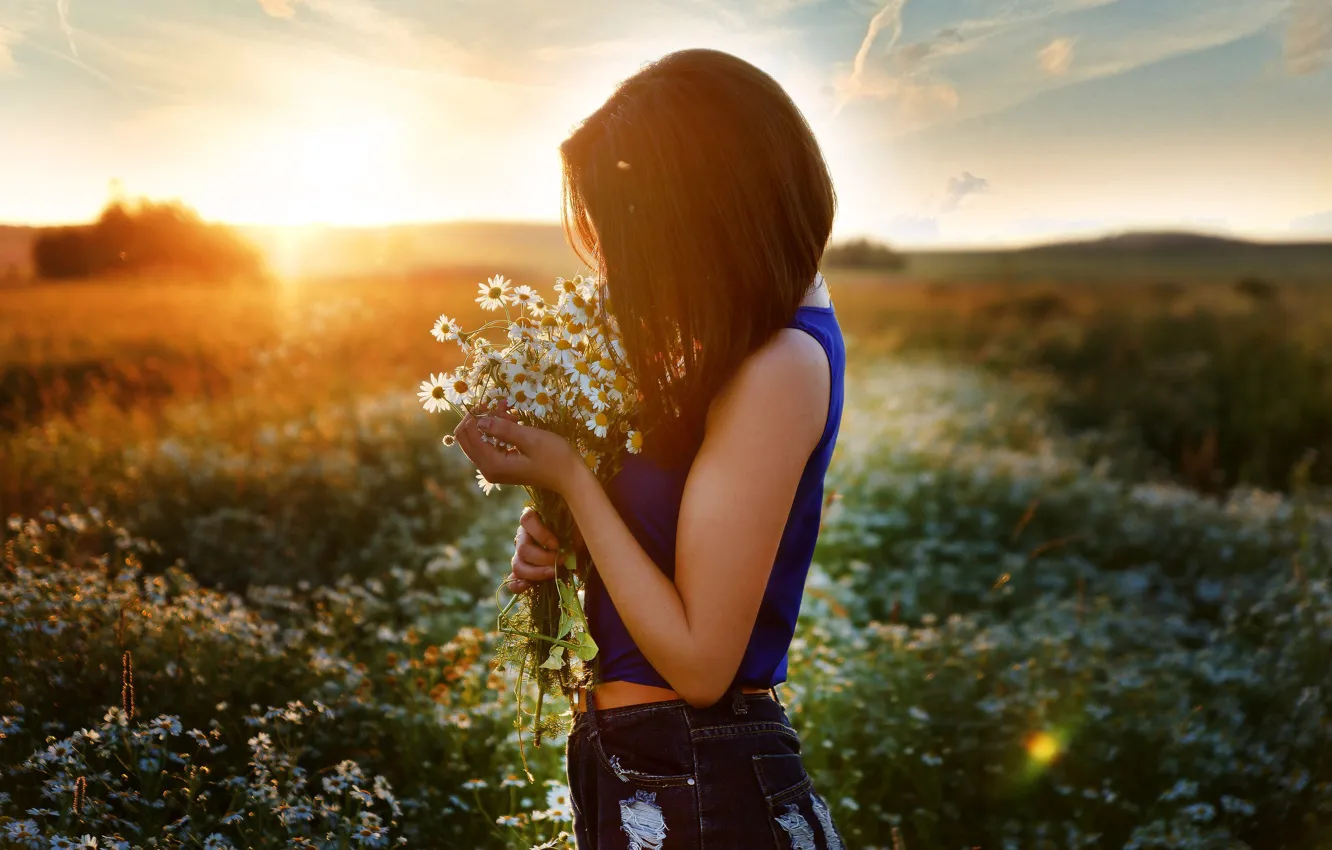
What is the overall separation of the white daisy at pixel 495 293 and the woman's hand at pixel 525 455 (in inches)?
17.7

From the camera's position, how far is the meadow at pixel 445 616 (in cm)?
291

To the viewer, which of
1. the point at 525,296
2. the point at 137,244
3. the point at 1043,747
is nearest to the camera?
the point at 525,296

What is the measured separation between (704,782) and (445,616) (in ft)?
10.3

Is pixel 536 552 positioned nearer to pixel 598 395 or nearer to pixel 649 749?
pixel 598 395

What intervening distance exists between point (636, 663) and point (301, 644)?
2.40m

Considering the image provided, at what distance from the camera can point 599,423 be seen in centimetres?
181

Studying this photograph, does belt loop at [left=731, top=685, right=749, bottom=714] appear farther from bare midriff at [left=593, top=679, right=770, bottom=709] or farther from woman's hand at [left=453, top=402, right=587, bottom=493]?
woman's hand at [left=453, top=402, right=587, bottom=493]

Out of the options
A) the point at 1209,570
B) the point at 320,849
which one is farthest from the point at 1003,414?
the point at 320,849

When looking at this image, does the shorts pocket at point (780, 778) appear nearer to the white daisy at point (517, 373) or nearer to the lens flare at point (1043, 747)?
the white daisy at point (517, 373)

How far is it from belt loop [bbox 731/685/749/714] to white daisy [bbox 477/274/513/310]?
0.99m

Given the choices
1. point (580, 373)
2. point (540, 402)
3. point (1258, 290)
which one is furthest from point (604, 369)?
point (1258, 290)

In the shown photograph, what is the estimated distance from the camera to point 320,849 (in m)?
2.35

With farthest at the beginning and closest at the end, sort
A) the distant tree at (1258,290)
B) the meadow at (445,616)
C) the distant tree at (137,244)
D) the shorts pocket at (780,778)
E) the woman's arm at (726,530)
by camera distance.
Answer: the distant tree at (1258,290)
the distant tree at (137,244)
the meadow at (445,616)
the shorts pocket at (780,778)
the woman's arm at (726,530)

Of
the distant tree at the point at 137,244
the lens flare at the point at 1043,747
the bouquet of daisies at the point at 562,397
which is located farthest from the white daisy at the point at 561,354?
the distant tree at the point at 137,244
